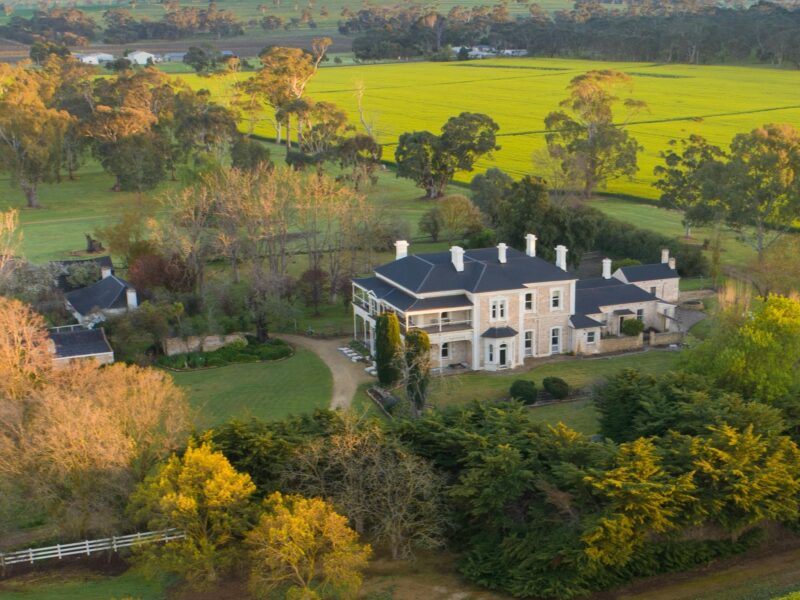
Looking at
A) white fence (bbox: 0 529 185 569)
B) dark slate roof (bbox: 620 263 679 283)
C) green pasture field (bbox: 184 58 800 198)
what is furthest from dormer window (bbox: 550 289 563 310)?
green pasture field (bbox: 184 58 800 198)

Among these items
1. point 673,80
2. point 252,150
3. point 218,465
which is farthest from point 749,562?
point 673,80

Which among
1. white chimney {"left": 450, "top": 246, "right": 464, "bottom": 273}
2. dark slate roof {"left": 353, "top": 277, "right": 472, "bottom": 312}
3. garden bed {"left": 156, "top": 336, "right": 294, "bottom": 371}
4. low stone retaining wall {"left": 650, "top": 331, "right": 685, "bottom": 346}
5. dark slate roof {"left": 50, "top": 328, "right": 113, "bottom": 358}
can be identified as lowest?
low stone retaining wall {"left": 650, "top": 331, "right": 685, "bottom": 346}

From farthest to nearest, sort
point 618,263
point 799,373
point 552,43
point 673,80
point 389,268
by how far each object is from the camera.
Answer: point 552,43 < point 673,80 < point 618,263 < point 389,268 < point 799,373

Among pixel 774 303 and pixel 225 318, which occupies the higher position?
pixel 774 303

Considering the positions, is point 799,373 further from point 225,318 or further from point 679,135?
point 679,135

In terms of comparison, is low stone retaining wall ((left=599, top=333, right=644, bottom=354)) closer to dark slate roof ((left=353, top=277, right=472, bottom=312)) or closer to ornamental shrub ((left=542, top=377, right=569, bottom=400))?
ornamental shrub ((left=542, top=377, right=569, bottom=400))

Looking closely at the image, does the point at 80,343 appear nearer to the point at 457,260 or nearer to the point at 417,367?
the point at 417,367

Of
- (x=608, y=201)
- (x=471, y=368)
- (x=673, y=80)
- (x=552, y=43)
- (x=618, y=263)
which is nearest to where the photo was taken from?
Answer: (x=471, y=368)
